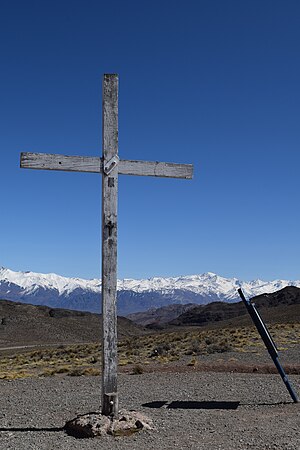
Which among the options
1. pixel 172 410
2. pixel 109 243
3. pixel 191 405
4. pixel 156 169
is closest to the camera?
pixel 109 243

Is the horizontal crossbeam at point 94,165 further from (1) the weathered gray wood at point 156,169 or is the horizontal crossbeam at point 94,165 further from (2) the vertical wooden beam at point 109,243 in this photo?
(2) the vertical wooden beam at point 109,243

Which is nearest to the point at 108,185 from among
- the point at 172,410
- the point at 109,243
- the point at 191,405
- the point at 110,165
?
the point at 110,165

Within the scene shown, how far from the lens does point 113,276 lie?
893 centimetres

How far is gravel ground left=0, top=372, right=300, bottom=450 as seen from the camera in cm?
782

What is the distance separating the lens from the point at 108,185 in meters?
9.12

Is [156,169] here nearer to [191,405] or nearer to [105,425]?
[105,425]

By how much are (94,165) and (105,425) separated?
13.5 feet

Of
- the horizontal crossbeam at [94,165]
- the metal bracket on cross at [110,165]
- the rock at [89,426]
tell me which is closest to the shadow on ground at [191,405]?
the rock at [89,426]

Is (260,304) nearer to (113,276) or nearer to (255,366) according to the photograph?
(255,366)

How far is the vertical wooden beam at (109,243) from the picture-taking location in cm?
870

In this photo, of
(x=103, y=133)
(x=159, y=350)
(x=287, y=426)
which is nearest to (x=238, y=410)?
(x=287, y=426)

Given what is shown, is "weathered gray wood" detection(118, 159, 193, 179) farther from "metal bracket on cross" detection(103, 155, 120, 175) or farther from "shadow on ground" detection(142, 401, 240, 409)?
"shadow on ground" detection(142, 401, 240, 409)

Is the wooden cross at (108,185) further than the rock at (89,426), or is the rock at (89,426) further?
the wooden cross at (108,185)

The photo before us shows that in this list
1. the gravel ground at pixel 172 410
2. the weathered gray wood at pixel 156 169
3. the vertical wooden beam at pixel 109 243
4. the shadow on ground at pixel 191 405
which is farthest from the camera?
the shadow on ground at pixel 191 405
